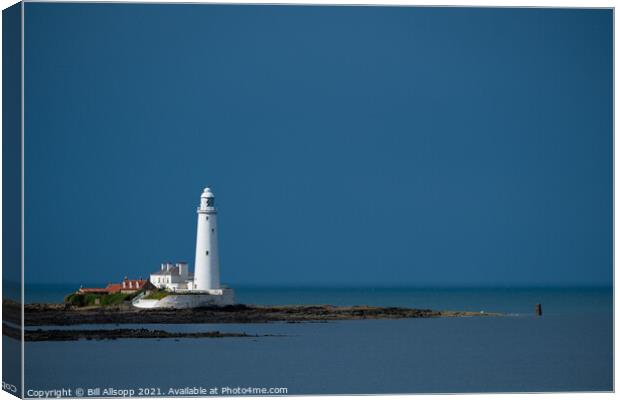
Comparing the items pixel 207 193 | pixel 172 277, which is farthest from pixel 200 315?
pixel 207 193

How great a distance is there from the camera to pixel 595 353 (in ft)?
63.1

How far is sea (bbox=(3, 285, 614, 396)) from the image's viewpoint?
18.0 meters

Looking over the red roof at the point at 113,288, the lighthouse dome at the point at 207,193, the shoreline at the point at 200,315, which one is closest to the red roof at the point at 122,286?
the red roof at the point at 113,288

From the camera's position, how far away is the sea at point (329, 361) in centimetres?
1802

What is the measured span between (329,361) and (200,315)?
227 inches

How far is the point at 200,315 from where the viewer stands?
84.7 feet

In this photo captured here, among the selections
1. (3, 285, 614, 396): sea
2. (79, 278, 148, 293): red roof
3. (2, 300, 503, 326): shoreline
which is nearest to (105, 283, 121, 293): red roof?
(79, 278, 148, 293): red roof

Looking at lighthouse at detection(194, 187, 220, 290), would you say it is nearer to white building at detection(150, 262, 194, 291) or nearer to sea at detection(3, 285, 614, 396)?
white building at detection(150, 262, 194, 291)

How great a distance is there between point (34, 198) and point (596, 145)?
656 centimetres

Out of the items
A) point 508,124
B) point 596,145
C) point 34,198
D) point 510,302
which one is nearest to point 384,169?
point 508,124

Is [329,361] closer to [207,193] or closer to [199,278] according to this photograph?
[207,193]

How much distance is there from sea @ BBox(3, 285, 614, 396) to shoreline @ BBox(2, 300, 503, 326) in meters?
0.38

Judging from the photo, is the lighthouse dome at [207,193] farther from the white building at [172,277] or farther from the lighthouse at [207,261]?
the lighthouse at [207,261]

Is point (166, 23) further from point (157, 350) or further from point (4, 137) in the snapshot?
point (157, 350)
